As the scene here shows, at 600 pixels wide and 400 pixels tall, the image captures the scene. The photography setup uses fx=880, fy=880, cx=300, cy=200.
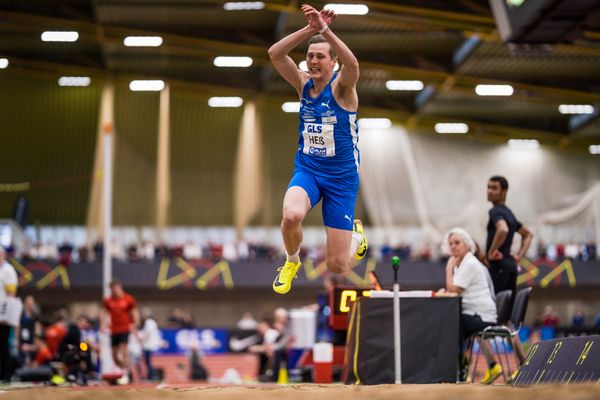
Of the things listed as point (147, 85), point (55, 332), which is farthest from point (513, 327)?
point (147, 85)

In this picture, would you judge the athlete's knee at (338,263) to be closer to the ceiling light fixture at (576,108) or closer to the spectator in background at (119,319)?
the spectator in background at (119,319)

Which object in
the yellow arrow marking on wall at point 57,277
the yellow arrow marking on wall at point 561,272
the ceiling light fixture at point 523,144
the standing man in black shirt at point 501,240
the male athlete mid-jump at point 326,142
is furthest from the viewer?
the ceiling light fixture at point 523,144

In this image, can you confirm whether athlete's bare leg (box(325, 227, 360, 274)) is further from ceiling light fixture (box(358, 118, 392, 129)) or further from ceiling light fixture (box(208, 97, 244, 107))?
ceiling light fixture (box(358, 118, 392, 129))

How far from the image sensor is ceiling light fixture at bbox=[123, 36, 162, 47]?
26.1 m

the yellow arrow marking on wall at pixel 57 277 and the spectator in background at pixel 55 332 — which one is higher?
the yellow arrow marking on wall at pixel 57 277

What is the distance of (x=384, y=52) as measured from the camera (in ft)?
90.2

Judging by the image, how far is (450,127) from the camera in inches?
1308

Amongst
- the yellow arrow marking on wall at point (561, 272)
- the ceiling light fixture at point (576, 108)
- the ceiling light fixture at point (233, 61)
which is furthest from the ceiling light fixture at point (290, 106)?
the yellow arrow marking on wall at point (561, 272)

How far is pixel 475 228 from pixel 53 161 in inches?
602

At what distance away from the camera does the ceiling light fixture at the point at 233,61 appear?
90.7 ft

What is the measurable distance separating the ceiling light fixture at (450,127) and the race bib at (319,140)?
26.9 m

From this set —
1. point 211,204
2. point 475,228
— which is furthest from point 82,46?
point 475,228

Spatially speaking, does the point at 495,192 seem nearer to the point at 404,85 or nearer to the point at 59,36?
the point at 59,36

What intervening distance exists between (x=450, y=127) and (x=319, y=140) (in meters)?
27.2
